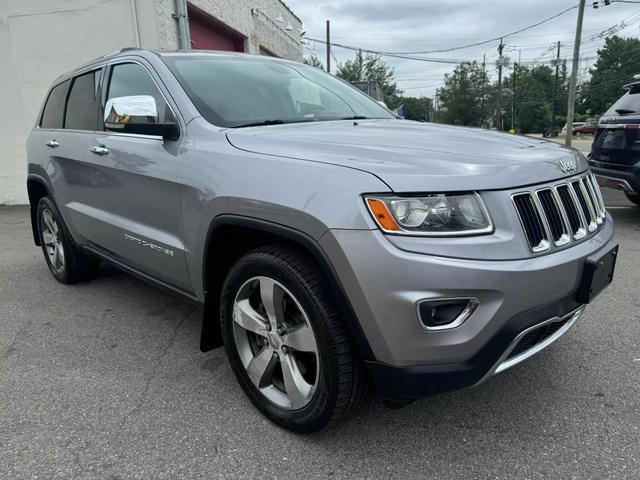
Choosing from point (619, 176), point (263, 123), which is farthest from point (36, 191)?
point (619, 176)

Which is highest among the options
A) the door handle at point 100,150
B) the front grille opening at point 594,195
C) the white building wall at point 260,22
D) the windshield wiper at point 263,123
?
the white building wall at point 260,22

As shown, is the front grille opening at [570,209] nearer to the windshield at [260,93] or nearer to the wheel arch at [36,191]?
the windshield at [260,93]

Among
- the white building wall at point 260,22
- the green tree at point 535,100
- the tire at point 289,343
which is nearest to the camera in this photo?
the tire at point 289,343

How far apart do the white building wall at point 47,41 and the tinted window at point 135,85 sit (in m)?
5.20

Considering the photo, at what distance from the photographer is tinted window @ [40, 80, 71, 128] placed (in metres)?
4.13

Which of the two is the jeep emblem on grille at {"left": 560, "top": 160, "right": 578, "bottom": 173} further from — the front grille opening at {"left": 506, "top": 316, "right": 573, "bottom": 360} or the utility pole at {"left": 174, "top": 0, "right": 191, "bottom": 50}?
the utility pole at {"left": 174, "top": 0, "right": 191, "bottom": 50}

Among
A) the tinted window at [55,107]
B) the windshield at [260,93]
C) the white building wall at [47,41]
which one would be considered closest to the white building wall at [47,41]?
the white building wall at [47,41]

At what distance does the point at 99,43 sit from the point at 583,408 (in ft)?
28.9

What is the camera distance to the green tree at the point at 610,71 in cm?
7225

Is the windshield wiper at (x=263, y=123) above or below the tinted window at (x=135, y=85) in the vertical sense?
below

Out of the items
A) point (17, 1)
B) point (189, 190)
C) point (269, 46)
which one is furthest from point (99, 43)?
point (189, 190)

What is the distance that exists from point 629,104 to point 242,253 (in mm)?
5565

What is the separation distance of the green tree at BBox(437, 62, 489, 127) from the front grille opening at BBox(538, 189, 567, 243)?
5020cm

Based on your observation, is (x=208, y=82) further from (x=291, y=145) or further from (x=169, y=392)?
(x=169, y=392)
